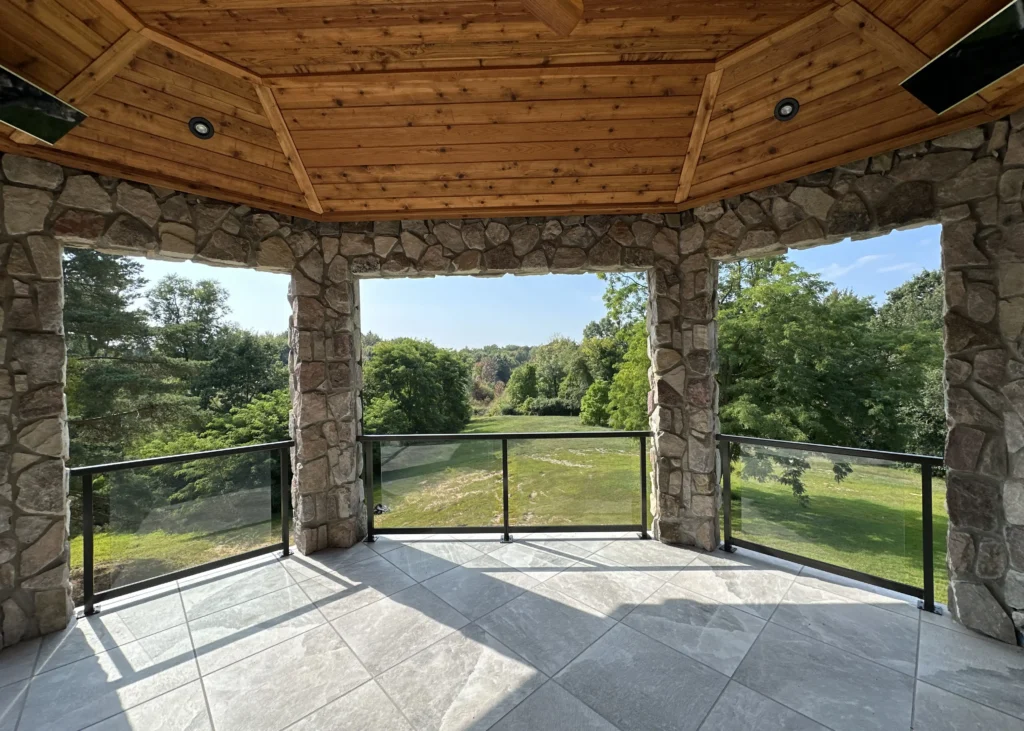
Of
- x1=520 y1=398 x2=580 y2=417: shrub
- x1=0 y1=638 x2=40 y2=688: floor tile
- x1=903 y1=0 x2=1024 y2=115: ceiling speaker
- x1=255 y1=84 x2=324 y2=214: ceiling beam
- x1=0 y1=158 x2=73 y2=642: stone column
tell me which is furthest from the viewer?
x1=520 y1=398 x2=580 y2=417: shrub

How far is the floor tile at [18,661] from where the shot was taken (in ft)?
6.45

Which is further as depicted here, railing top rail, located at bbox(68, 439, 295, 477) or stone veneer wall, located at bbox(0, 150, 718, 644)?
stone veneer wall, located at bbox(0, 150, 718, 644)

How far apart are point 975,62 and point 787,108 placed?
79 cm

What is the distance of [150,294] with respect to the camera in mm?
9523

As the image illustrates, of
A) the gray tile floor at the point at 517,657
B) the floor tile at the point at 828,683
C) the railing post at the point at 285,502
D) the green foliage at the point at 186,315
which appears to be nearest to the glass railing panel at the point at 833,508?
the gray tile floor at the point at 517,657

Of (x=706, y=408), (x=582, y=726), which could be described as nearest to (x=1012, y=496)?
(x=706, y=408)

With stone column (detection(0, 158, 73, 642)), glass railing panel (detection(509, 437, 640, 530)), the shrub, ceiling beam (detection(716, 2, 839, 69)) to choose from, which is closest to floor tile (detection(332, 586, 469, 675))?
glass railing panel (detection(509, 437, 640, 530))

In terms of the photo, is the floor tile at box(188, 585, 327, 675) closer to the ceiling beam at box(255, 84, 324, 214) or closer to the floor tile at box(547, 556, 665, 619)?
Result: the floor tile at box(547, 556, 665, 619)

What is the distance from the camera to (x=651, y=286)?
3.38 metres

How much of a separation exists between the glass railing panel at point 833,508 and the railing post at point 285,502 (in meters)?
3.64

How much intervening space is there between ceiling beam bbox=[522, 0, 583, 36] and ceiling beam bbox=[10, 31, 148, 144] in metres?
1.95

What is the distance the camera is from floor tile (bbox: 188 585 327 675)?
211 centimetres

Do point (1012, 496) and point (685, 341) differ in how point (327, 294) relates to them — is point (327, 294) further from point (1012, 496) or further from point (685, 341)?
point (1012, 496)

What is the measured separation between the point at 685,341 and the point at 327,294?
2.97 meters
